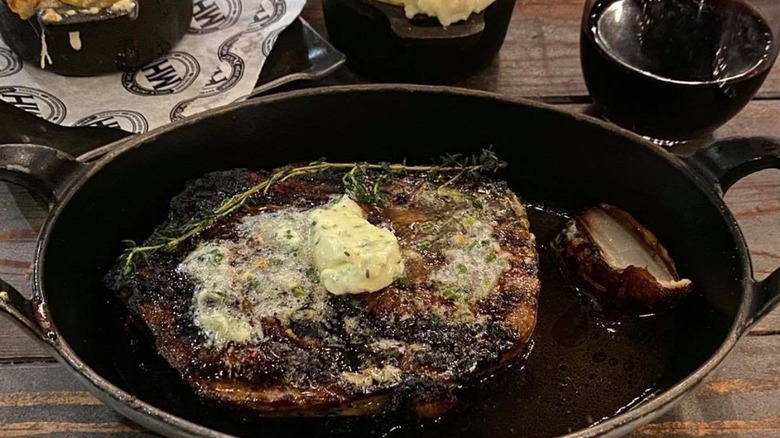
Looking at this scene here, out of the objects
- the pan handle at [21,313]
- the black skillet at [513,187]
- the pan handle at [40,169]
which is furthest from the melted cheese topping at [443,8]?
the pan handle at [21,313]

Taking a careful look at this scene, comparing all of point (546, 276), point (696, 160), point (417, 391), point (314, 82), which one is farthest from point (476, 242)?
point (314, 82)

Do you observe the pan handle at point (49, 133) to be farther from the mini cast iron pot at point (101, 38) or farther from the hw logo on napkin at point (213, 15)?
the hw logo on napkin at point (213, 15)

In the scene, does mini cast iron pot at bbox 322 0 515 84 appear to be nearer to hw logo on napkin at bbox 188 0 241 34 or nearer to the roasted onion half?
hw logo on napkin at bbox 188 0 241 34

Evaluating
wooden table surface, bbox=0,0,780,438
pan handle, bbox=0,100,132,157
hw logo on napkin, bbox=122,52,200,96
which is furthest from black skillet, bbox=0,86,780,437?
hw logo on napkin, bbox=122,52,200,96

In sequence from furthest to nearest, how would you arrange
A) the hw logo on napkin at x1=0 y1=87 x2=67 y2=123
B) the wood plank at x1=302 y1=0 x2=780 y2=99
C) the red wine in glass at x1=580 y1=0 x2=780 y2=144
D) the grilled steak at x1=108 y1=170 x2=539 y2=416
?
the wood plank at x1=302 y1=0 x2=780 y2=99 → the hw logo on napkin at x1=0 y1=87 x2=67 y2=123 → the red wine in glass at x1=580 y1=0 x2=780 y2=144 → the grilled steak at x1=108 y1=170 x2=539 y2=416

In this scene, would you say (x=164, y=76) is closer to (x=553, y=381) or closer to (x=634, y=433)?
(x=553, y=381)

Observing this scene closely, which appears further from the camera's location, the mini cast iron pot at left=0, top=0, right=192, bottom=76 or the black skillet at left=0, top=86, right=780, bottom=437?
the mini cast iron pot at left=0, top=0, right=192, bottom=76

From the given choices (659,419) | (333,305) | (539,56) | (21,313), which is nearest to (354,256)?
(333,305)
